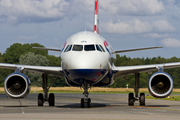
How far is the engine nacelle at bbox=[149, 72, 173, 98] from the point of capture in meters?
17.8

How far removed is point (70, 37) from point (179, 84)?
8686cm

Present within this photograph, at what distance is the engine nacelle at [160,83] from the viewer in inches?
703

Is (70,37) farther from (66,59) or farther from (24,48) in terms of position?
(24,48)

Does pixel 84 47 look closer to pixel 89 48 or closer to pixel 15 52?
pixel 89 48

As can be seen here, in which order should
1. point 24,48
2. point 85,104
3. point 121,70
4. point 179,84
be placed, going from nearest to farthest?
point 85,104 → point 121,70 → point 179,84 → point 24,48

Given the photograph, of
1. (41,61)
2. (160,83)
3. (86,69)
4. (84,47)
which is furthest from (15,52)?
(86,69)

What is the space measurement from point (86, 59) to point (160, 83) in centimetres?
455

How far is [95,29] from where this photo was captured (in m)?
28.0

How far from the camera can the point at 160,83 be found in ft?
59.4

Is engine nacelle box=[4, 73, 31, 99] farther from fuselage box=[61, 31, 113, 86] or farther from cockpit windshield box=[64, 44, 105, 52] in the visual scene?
cockpit windshield box=[64, 44, 105, 52]

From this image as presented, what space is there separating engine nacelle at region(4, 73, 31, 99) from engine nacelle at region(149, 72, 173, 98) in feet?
21.7

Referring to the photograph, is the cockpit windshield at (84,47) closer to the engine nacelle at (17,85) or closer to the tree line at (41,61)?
the engine nacelle at (17,85)

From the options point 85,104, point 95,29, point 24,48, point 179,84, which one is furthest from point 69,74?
point 24,48

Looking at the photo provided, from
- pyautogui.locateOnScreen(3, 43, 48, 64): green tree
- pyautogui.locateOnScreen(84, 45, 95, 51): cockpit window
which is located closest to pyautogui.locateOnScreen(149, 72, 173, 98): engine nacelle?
pyautogui.locateOnScreen(84, 45, 95, 51): cockpit window
